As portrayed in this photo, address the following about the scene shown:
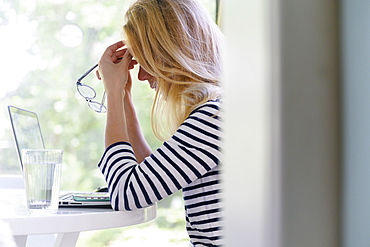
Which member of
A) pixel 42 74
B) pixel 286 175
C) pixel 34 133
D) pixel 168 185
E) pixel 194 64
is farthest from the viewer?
pixel 42 74

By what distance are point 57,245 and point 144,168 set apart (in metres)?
0.27

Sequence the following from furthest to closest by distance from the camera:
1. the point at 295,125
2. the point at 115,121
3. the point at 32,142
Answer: the point at 32,142
the point at 115,121
the point at 295,125

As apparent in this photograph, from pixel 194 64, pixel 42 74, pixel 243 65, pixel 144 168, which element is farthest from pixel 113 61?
pixel 42 74

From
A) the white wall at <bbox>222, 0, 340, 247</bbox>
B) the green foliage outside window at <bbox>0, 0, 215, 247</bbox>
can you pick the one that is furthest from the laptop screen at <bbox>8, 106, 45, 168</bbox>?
the green foliage outside window at <bbox>0, 0, 215, 247</bbox>

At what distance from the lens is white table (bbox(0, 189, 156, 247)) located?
0.79 meters

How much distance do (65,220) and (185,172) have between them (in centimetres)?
26

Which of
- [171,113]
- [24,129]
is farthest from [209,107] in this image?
[24,129]

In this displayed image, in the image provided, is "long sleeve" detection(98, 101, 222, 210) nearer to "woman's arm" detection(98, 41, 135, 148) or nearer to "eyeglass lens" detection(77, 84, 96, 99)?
"woman's arm" detection(98, 41, 135, 148)

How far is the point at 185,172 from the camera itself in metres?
0.94

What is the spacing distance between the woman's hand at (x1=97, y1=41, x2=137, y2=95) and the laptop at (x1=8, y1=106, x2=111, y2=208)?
0.24 m

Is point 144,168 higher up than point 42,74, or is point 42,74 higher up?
point 42,74

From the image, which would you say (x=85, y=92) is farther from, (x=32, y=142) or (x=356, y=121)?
(x=356, y=121)

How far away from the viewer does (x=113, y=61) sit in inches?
45.3

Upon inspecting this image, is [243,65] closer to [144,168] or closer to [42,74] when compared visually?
[144,168]
